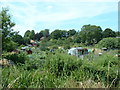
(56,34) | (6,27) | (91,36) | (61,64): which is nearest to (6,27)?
(6,27)

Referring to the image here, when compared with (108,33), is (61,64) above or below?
below

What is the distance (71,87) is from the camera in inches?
111

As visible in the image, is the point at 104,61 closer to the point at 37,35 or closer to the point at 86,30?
the point at 86,30

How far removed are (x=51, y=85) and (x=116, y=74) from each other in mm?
1587

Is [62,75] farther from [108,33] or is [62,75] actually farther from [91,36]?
[108,33]

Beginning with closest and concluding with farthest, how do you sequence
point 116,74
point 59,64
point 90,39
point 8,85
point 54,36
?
point 8,85, point 116,74, point 59,64, point 90,39, point 54,36

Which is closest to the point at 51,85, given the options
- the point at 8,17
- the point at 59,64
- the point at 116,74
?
the point at 59,64

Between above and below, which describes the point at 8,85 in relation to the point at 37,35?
below

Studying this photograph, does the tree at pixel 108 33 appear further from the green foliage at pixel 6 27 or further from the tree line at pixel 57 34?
the green foliage at pixel 6 27

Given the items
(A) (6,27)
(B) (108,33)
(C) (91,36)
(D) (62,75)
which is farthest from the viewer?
(B) (108,33)

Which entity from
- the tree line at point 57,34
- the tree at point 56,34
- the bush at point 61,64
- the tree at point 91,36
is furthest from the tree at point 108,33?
the bush at point 61,64

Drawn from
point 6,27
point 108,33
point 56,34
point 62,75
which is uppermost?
point 56,34

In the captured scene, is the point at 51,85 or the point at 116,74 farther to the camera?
the point at 116,74

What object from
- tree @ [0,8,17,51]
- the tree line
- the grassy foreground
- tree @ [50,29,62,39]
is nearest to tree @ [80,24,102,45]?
the tree line
